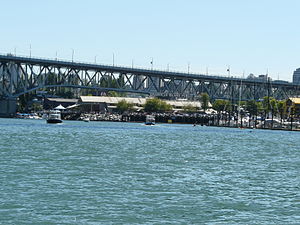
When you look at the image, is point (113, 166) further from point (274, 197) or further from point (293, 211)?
point (293, 211)

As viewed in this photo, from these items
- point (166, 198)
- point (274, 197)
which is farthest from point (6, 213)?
point (274, 197)

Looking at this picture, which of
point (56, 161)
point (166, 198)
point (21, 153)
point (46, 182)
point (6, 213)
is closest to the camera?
point (6, 213)

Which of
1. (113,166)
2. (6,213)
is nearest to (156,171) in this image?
(113,166)

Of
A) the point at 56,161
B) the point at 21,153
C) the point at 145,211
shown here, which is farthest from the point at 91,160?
the point at 145,211

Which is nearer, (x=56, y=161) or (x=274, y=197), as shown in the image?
(x=274, y=197)

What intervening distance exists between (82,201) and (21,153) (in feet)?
86.8

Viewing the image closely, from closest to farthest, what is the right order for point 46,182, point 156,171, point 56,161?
point 46,182 → point 156,171 → point 56,161

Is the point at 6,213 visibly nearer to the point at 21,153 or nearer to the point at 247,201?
the point at 247,201

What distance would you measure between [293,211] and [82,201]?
961cm

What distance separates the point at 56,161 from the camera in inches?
1832

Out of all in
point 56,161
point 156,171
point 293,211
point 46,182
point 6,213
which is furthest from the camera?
point 56,161

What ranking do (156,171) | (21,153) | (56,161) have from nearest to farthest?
1. (156,171)
2. (56,161)
3. (21,153)

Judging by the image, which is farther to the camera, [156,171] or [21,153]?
[21,153]

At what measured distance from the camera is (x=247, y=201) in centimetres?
2973
